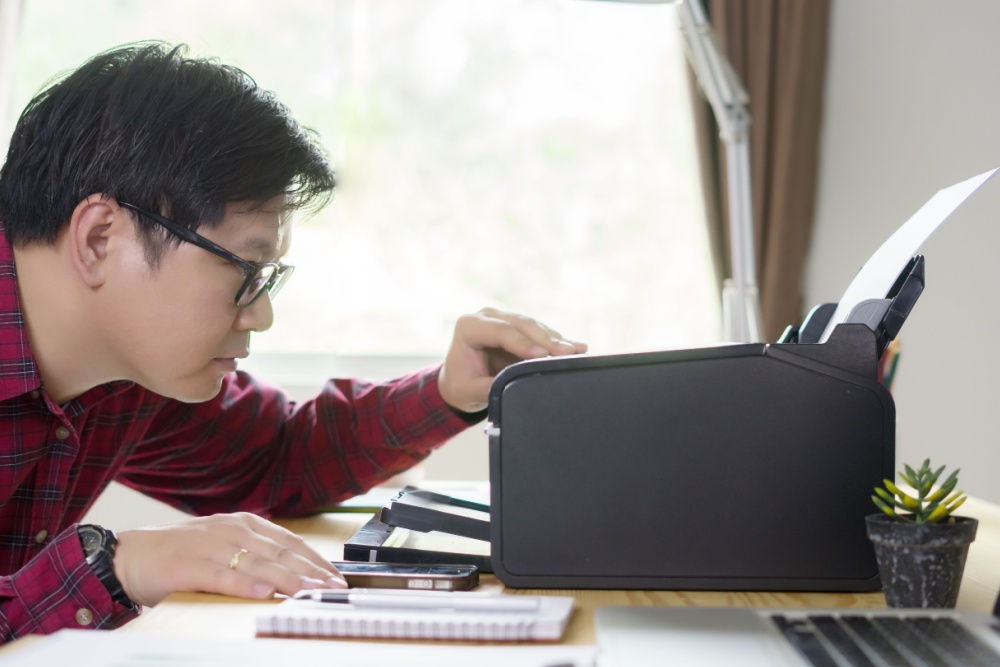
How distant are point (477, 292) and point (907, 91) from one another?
49.8 inches

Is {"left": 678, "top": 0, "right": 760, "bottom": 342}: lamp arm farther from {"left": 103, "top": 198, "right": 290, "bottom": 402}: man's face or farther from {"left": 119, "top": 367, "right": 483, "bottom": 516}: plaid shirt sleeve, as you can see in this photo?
{"left": 103, "top": 198, "right": 290, "bottom": 402}: man's face

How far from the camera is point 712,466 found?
71cm

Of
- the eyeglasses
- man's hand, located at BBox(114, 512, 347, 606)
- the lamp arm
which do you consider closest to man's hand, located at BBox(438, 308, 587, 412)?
the eyeglasses

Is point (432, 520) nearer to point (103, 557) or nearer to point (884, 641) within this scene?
point (103, 557)

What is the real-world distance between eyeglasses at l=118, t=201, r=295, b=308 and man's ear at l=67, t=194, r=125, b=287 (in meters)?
0.02

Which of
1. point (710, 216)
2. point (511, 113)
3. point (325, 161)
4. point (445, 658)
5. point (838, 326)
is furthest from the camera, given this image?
point (511, 113)

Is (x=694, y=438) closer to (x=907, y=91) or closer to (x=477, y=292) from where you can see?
(x=907, y=91)

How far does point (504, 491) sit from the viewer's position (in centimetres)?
73

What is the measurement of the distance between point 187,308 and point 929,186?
1824 millimetres

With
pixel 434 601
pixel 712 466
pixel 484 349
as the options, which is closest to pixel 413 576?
pixel 434 601

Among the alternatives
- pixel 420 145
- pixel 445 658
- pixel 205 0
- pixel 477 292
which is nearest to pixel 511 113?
pixel 420 145

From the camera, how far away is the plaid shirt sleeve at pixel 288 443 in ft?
3.92

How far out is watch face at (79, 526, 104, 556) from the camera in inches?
28.9

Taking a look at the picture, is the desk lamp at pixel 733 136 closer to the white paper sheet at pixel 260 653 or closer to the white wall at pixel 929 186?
the white wall at pixel 929 186
